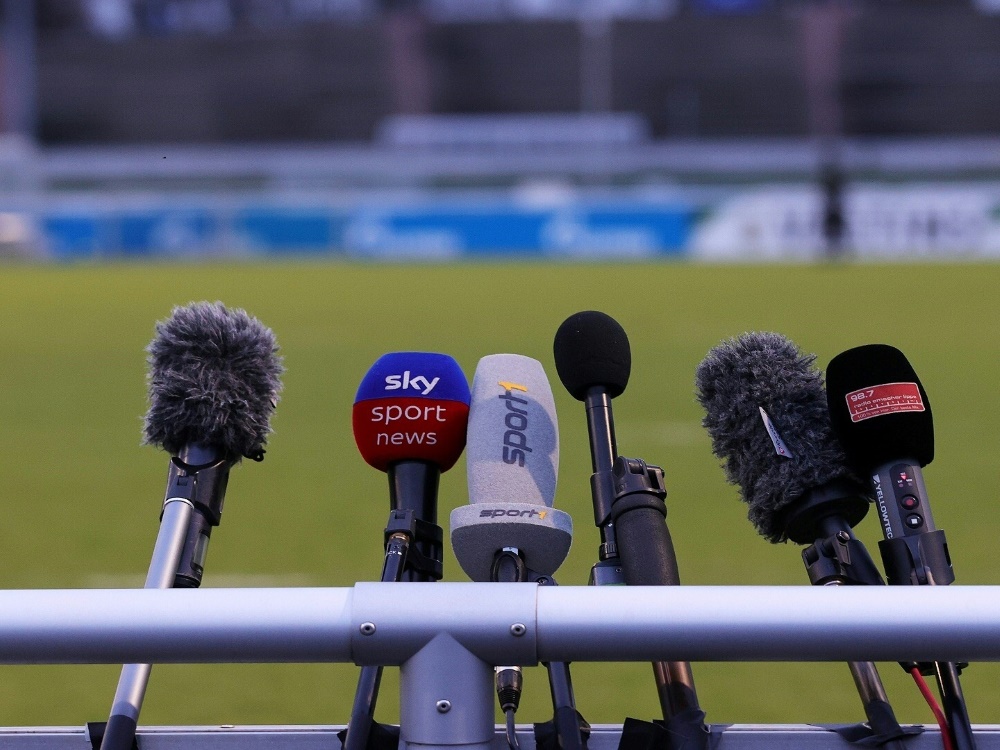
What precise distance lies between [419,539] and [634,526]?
0.82 ft

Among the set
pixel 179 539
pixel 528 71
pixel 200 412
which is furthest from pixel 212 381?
pixel 528 71

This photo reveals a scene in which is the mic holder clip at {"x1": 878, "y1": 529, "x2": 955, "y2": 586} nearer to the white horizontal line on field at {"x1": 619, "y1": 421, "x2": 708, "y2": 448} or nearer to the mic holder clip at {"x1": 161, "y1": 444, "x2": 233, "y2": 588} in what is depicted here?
the mic holder clip at {"x1": 161, "y1": 444, "x2": 233, "y2": 588}

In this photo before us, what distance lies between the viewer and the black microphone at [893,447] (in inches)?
53.9

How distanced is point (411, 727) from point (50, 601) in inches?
11.8

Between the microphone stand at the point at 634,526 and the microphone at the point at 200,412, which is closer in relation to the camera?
the microphone stand at the point at 634,526

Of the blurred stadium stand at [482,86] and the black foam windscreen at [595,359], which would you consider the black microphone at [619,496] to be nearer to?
the black foam windscreen at [595,359]

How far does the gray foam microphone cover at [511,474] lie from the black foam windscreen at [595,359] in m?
0.04

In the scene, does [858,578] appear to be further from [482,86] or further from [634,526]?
[482,86]

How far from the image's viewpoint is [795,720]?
9.00 ft

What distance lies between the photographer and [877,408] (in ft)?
4.61

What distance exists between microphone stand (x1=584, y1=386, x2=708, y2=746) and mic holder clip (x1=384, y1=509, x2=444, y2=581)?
0.18m

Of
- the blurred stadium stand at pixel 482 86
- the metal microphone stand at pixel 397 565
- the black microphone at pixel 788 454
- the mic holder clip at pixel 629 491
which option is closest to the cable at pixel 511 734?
the metal microphone stand at pixel 397 565

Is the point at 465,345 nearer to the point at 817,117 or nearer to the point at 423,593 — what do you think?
the point at 423,593

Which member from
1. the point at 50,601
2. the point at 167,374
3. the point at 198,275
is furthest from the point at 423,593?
the point at 198,275
